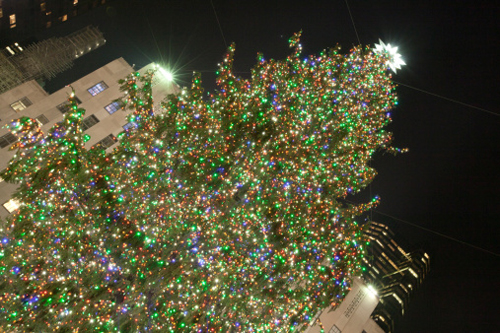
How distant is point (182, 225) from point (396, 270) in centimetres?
8562

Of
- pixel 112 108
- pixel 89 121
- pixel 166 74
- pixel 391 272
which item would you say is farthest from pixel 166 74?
pixel 391 272

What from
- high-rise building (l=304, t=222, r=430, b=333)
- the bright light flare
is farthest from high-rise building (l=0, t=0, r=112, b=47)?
high-rise building (l=304, t=222, r=430, b=333)

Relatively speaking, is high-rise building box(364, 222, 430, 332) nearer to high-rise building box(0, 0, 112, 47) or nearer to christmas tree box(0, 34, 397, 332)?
christmas tree box(0, 34, 397, 332)

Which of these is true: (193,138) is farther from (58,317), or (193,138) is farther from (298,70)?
(298,70)

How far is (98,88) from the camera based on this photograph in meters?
22.8

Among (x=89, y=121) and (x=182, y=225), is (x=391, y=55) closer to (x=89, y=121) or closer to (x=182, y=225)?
(x=182, y=225)

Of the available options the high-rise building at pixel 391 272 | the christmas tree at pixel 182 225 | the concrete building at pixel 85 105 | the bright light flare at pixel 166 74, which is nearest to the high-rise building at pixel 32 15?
the concrete building at pixel 85 105

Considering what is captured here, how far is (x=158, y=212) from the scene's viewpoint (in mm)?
7223

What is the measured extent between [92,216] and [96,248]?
0.70 m

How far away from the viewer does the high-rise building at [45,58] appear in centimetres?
2627

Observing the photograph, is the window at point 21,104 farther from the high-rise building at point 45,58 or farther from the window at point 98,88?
the high-rise building at point 45,58

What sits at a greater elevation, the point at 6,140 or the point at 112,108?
the point at 112,108

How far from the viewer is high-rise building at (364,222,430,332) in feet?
243

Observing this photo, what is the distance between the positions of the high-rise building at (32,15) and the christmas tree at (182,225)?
44.0 metres
